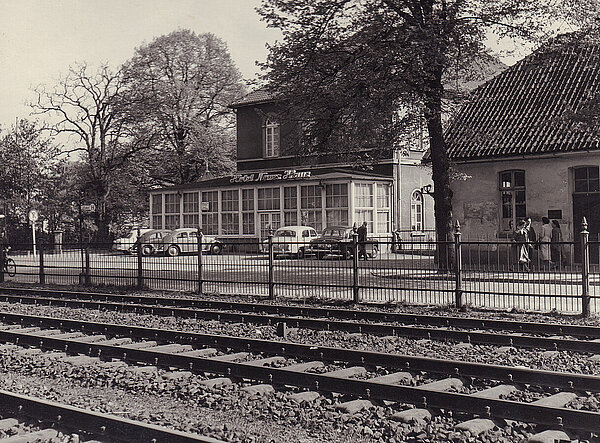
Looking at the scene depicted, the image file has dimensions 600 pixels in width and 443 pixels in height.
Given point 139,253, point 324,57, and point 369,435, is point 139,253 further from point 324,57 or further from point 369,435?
point 369,435

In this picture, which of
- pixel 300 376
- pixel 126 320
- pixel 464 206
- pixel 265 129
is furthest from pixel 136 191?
pixel 300 376

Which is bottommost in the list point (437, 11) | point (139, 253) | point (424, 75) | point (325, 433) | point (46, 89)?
point (325, 433)

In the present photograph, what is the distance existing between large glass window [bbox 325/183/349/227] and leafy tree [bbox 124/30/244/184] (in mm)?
19344

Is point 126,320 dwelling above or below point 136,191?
below

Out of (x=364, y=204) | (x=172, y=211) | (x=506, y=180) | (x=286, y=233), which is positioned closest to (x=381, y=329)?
(x=506, y=180)

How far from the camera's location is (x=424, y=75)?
71.8ft

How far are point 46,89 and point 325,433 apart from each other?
54.0 m

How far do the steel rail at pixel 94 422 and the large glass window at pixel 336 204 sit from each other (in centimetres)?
3120

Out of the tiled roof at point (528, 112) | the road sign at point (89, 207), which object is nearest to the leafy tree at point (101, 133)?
the road sign at point (89, 207)

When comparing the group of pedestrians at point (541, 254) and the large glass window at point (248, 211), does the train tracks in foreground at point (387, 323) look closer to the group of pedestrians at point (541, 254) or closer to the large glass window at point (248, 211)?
the group of pedestrians at point (541, 254)

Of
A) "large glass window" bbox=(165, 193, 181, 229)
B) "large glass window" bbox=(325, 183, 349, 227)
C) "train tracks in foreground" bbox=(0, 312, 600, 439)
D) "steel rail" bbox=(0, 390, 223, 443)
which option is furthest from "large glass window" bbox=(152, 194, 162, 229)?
"steel rail" bbox=(0, 390, 223, 443)

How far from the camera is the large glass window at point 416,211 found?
41062 mm

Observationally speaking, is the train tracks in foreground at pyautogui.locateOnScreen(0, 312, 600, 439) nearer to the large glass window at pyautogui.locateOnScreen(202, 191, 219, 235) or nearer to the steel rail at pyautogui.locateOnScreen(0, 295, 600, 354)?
the steel rail at pyautogui.locateOnScreen(0, 295, 600, 354)

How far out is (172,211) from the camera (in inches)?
1860
